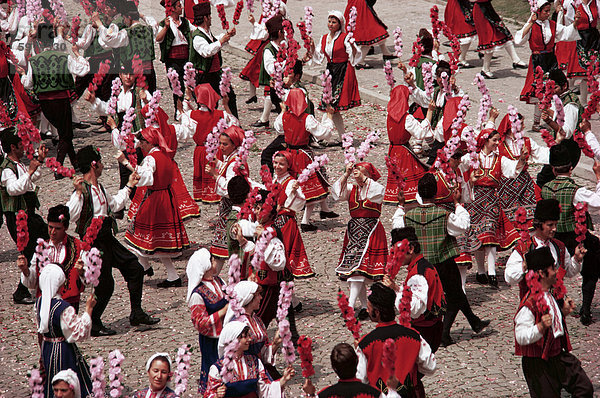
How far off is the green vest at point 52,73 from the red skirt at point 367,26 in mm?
5030

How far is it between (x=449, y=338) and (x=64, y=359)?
3531 mm

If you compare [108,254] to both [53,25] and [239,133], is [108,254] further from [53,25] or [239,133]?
[53,25]

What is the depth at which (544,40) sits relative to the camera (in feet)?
47.6

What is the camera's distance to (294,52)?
42.7 ft

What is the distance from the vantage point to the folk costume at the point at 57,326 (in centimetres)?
750

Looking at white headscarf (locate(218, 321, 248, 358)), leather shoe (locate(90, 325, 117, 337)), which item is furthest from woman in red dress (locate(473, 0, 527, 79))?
white headscarf (locate(218, 321, 248, 358))

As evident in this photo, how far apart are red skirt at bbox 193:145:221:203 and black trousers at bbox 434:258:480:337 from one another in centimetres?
404

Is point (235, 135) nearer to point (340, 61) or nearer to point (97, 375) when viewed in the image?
point (340, 61)

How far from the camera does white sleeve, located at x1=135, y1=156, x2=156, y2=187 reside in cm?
1048

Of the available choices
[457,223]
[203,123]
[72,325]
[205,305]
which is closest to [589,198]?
[457,223]

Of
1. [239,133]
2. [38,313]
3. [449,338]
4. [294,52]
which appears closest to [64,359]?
[38,313]

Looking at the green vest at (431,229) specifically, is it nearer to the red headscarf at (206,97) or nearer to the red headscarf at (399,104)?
the red headscarf at (399,104)

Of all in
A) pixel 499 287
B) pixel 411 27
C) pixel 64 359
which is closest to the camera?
pixel 64 359

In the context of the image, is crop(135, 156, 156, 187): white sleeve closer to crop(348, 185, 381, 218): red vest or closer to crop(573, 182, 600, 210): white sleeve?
crop(348, 185, 381, 218): red vest
